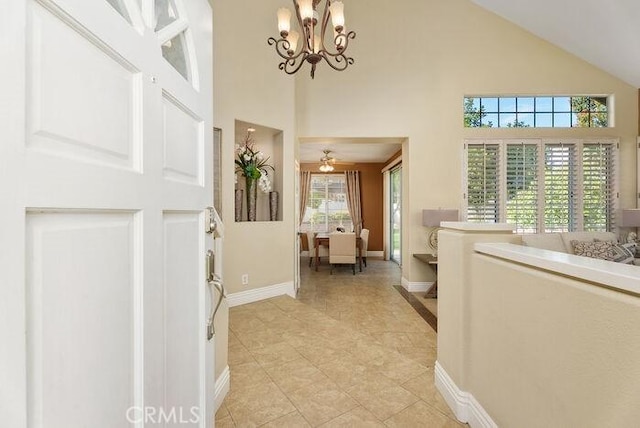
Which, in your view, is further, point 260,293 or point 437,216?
point 437,216

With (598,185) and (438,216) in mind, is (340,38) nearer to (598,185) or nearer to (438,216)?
(438,216)

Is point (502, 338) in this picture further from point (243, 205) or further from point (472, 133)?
point (472, 133)

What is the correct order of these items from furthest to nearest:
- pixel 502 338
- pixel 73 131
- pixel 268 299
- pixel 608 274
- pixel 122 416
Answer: pixel 268 299 → pixel 502 338 → pixel 608 274 → pixel 122 416 → pixel 73 131

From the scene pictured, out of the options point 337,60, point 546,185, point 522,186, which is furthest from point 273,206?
point 546,185

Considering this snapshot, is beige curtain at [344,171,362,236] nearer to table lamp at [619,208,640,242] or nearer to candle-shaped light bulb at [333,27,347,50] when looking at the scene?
table lamp at [619,208,640,242]

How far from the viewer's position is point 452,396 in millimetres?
1711

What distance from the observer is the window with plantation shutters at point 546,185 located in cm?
438

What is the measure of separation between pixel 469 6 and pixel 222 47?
372 centimetres

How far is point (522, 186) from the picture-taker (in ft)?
14.4

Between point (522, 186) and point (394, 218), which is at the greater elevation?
point (522, 186)

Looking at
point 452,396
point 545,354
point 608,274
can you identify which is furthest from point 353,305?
point 608,274

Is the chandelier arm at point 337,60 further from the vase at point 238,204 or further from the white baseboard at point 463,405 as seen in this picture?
the white baseboard at point 463,405

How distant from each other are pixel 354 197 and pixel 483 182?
4060 mm
